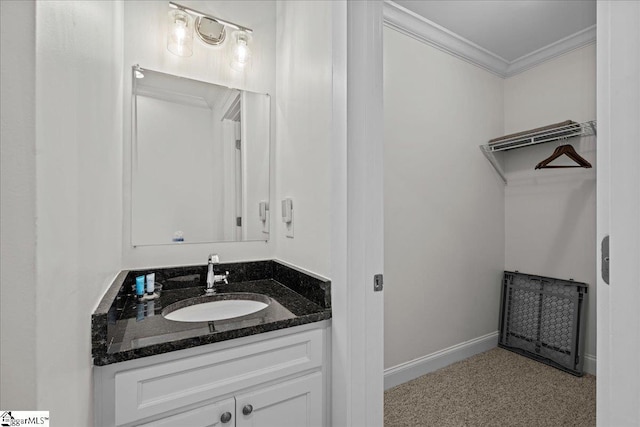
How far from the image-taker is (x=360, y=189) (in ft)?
3.78

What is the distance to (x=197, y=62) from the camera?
1.69 metres

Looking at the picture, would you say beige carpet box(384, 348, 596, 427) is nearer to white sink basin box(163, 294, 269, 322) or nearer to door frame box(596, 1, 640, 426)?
white sink basin box(163, 294, 269, 322)

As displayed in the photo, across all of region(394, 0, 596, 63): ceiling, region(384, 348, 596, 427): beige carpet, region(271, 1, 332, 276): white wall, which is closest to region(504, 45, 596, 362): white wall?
region(394, 0, 596, 63): ceiling

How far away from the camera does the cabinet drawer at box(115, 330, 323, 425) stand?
0.92 metres

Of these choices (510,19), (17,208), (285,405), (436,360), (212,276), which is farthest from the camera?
(436,360)

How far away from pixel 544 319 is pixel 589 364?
0.38 m

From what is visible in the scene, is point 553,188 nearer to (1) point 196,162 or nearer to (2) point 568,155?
(2) point 568,155

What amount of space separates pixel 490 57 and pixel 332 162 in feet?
7.79

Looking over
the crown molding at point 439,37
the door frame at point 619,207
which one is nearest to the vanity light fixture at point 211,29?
the crown molding at point 439,37

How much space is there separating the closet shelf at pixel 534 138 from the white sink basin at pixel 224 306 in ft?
7.70

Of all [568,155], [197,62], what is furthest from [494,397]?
[197,62]

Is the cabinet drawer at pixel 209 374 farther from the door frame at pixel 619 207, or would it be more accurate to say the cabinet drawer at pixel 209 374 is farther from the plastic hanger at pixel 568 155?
the plastic hanger at pixel 568 155

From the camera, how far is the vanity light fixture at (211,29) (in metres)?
1.64

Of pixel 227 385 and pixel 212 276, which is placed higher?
pixel 212 276
